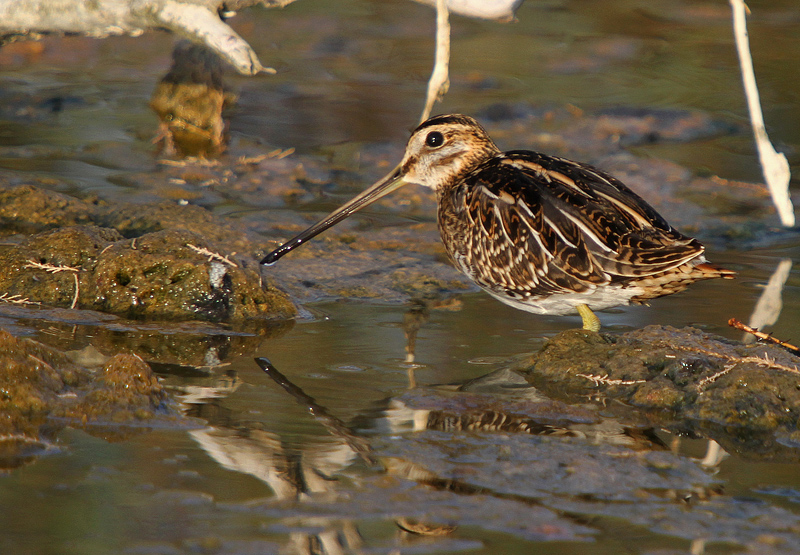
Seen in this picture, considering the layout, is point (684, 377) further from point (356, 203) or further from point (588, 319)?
point (356, 203)

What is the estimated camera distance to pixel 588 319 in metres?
5.01

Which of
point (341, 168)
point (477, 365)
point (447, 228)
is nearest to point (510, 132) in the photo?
point (341, 168)

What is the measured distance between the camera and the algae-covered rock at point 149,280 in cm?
525

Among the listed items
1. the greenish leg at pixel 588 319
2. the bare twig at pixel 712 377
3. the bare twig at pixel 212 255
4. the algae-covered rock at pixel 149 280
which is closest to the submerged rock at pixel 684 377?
the bare twig at pixel 712 377

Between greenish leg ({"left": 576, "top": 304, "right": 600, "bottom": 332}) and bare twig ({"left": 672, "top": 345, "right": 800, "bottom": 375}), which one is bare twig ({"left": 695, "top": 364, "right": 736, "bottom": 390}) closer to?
bare twig ({"left": 672, "top": 345, "right": 800, "bottom": 375})

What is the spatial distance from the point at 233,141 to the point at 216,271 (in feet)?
12.6

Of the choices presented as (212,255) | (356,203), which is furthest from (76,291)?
(356,203)

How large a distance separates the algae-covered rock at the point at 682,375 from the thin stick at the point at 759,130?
1123 mm

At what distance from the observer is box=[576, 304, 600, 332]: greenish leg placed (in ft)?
16.4

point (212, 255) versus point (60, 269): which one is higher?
point (212, 255)

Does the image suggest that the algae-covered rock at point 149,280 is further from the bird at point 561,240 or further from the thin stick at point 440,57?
the thin stick at point 440,57

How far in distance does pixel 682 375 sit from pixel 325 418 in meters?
1.61

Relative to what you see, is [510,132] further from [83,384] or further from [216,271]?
[83,384]

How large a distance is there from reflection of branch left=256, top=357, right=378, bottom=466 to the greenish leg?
5.12 ft
